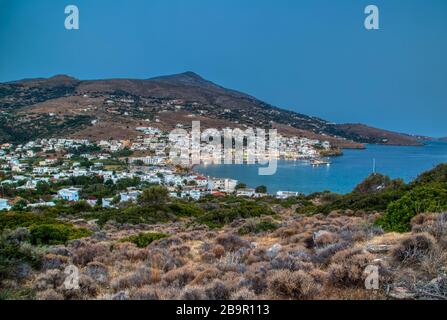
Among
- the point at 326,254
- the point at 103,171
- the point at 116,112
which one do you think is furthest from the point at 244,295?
the point at 116,112

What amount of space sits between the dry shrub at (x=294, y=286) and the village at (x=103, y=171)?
31.2 metres

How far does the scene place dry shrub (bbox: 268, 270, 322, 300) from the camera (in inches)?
164

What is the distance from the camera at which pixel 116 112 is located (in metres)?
114

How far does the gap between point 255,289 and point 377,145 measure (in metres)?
194

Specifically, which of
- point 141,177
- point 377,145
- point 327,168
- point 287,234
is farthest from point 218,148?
point 377,145

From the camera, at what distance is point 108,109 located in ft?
377

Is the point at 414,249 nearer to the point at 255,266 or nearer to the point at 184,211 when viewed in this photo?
the point at 255,266

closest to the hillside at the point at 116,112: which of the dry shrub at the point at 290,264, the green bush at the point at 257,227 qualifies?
the green bush at the point at 257,227

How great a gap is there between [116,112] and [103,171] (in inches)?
2246

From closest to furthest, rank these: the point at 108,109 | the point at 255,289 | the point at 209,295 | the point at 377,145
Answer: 1. the point at 209,295
2. the point at 255,289
3. the point at 108,109
4. the point at 377,145

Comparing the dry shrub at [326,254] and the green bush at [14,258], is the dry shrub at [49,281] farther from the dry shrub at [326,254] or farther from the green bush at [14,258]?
the dry shrub at [326,254]

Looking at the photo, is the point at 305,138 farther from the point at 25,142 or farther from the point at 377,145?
the point at 25,142

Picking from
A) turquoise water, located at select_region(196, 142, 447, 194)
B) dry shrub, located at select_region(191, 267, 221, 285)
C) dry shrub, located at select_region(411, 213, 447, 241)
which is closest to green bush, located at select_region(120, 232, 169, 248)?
dry shrub, located at select_region(191, 267, 221, 285)

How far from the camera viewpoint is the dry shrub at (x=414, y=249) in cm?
481
